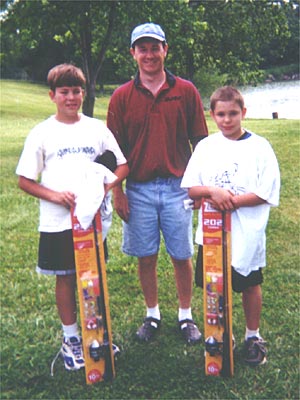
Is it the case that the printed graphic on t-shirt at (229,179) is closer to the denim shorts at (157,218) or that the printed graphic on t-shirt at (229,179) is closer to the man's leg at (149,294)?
the denim shorts at (157,218)

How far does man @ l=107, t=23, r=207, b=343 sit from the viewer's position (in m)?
3.26

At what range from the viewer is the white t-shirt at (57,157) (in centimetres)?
291

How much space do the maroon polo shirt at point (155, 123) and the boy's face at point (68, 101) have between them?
0.39 m

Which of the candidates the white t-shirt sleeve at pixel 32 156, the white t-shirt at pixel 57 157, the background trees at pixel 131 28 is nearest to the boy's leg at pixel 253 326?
the white t-shirt at pixel 57 157

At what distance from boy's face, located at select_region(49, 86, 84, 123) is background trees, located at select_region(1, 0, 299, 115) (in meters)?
6.63

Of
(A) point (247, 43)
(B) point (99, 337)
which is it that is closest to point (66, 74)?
(B) point (99, 337)

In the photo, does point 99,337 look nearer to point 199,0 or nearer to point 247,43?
point 199,0

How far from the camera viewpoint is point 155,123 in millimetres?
3262

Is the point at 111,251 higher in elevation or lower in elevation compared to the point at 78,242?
lower

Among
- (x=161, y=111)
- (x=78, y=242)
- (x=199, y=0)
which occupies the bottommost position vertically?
(x=78, y=242)

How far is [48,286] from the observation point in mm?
4535

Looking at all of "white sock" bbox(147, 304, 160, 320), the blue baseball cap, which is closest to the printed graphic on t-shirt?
the blue baseball cap

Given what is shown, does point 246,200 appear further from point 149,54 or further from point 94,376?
point 94,376

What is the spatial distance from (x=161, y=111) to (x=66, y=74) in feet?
2.12
